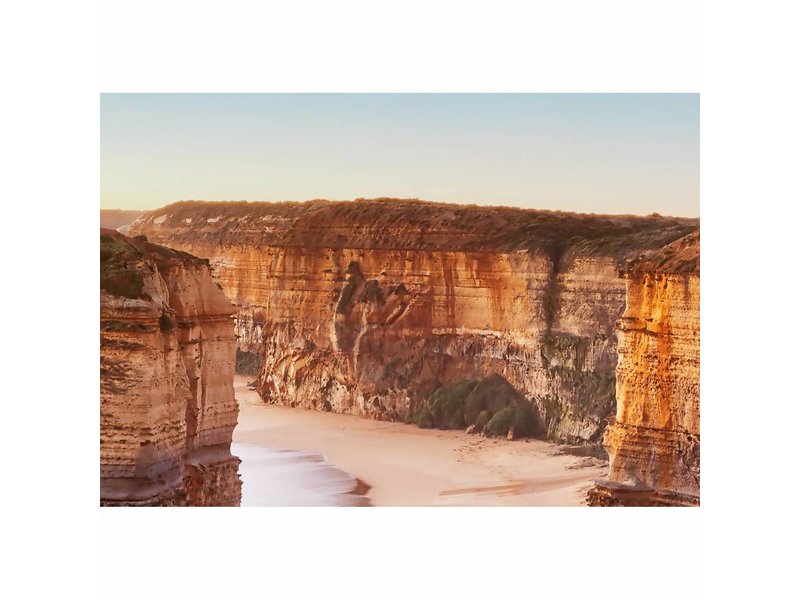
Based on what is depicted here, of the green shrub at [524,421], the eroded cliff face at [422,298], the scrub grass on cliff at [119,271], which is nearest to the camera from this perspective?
the scrub grass on cliff at [119,271]

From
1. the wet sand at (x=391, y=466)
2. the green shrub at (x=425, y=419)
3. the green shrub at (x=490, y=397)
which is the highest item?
the green shrub at (x=490, y=397)

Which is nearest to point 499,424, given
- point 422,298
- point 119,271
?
point 422,298

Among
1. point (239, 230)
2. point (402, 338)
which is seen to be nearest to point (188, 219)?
point (239, 230)

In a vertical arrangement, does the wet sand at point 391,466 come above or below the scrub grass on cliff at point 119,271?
below

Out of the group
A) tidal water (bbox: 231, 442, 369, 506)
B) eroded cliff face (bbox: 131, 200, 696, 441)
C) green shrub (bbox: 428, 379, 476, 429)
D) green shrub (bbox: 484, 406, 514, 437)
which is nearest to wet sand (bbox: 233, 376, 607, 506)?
tidal water (bbox: 231, 442, 369, 506)

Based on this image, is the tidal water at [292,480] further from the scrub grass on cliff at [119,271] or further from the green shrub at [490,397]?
the scrub grass on cliff at [119,271]

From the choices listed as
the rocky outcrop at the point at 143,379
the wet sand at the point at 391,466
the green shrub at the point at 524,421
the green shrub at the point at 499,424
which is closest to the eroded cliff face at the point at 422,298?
the green shrub at the point at 524,421

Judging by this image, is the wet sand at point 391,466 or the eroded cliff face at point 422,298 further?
the eroded cliff face at point 422,298

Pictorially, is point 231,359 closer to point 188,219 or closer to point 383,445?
point 383,445
